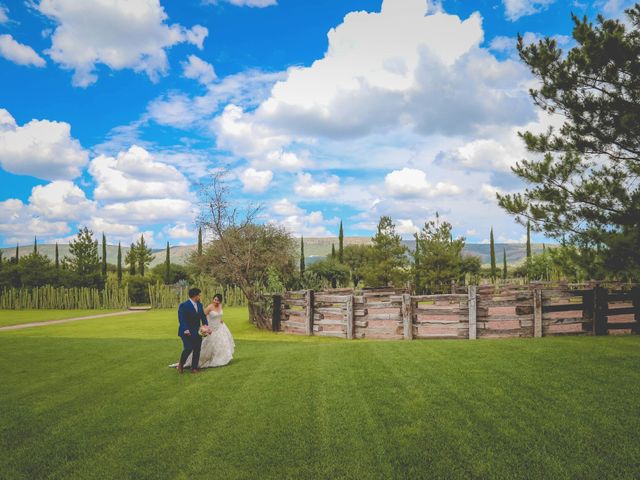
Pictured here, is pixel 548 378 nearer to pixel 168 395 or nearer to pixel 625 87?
pixel 168 395

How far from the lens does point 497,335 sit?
13.4m

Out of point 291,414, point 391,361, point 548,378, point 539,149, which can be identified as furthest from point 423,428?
point 539,149

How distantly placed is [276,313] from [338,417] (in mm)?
12975

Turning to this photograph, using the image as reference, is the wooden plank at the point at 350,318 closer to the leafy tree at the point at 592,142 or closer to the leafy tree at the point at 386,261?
the leafy tree at the point at 592,142

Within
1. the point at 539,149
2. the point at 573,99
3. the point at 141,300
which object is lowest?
the point at 141,300

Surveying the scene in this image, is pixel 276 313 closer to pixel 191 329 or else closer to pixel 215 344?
pixel 215 344

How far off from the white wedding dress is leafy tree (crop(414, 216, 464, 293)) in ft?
75.5

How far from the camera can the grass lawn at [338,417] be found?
4742 millimetres

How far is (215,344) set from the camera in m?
9.99

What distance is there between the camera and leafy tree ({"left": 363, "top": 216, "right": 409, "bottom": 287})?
37.9m

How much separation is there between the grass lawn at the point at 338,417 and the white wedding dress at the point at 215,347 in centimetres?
32

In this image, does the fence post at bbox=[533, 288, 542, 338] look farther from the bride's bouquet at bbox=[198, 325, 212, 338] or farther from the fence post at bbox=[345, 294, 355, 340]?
the bride's bouquet at bbox=[198, 325, 212, 338]

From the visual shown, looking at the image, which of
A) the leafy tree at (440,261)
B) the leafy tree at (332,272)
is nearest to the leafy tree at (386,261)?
the leafy tree at (440,261)

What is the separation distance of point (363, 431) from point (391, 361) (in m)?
4.00
